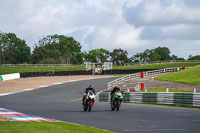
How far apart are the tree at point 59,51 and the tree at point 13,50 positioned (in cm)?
507

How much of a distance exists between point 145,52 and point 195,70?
127532mm

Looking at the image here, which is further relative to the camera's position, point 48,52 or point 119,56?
point 119,56

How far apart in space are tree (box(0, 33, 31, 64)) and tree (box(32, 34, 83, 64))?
16.6ft

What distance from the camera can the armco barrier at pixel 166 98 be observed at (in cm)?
2405

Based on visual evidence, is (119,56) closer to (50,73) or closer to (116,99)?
(50,73)

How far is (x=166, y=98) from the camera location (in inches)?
1059

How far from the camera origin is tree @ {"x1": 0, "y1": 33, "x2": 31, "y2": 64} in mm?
138375

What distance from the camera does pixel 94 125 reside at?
14.2 metres

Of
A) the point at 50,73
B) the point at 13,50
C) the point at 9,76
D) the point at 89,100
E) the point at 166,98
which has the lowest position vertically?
the point at 166,98

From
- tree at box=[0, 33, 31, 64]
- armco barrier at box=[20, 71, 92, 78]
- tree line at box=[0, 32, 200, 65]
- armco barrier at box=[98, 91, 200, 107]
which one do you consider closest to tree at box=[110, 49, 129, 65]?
tree line at box=[0, 32, 200, 65]

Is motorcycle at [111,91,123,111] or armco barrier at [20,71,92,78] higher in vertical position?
armco barrier at [20,71,92,78]

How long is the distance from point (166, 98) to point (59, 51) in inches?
4829

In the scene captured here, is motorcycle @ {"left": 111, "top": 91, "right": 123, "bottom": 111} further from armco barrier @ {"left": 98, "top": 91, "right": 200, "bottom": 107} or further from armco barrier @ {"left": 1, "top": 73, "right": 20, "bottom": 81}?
armco barrier @ {"left": 1, "top": 73, "right": 20, "bottom": 81}

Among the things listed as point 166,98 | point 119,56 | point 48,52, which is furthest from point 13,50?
point 166,98
